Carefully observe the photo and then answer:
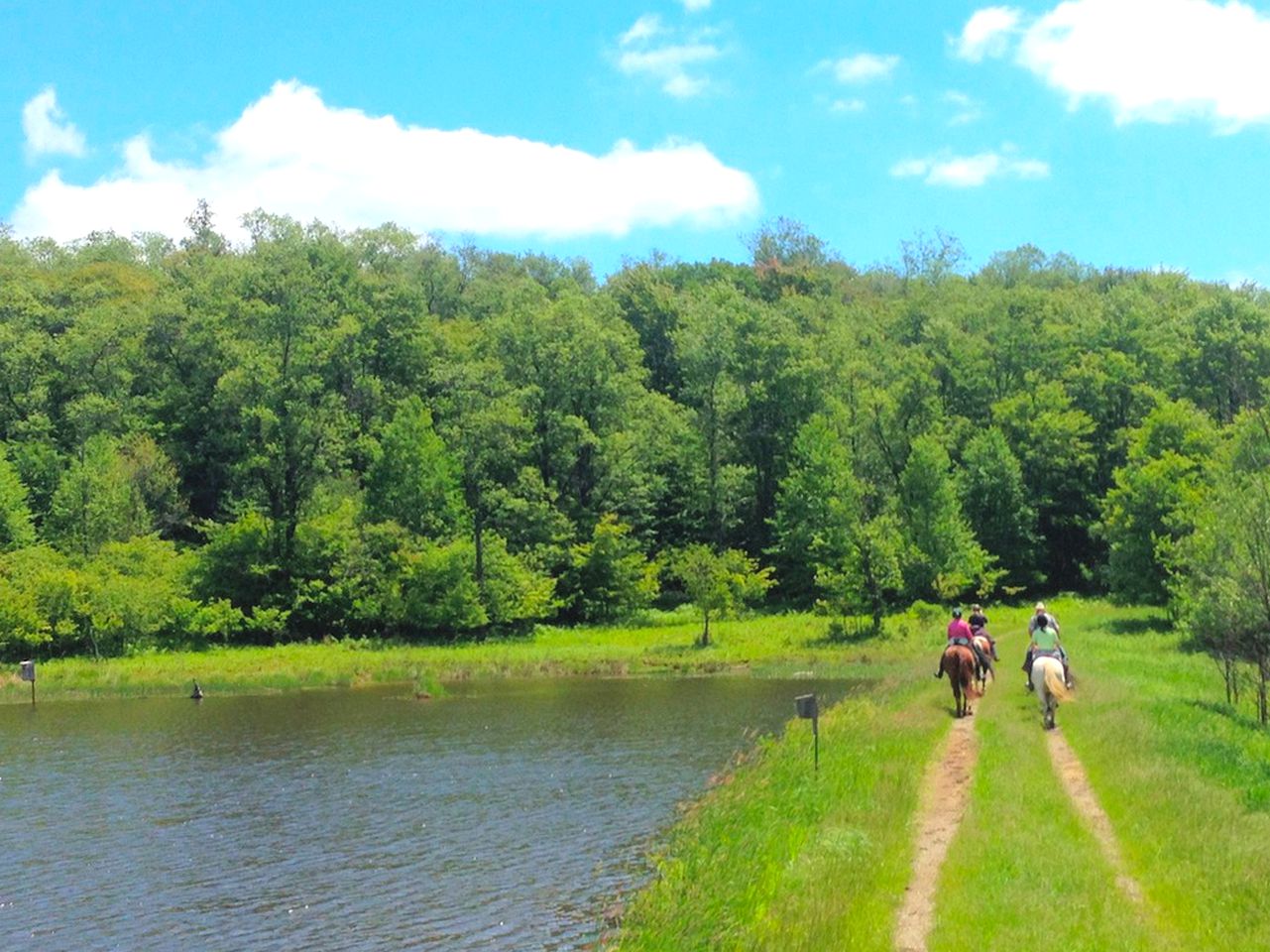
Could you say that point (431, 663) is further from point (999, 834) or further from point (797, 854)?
point (999, 834)

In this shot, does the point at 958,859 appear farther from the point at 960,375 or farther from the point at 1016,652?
the point at 960,375

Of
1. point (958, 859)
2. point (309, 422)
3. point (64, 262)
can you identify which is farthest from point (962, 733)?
point (64, 262)

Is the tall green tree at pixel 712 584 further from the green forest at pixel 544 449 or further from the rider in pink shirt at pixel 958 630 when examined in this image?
the rider in pink shirt at pixel 958 630

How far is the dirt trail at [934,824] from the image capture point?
36.4 ft

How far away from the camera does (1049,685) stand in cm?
2164

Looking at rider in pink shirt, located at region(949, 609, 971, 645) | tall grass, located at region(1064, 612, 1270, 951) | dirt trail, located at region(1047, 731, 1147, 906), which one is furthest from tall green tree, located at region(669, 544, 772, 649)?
dirt trail, located at region(1047, 731, 1147, 906)

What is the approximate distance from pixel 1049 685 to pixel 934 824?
25.1 feet

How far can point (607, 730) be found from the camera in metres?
33.0

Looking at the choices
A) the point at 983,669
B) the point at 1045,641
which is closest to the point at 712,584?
the point at 983,669

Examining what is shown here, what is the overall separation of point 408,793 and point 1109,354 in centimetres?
6689

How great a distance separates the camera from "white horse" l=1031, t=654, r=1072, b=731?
21578 millimetres

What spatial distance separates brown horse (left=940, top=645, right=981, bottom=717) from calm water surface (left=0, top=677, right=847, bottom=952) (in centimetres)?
561

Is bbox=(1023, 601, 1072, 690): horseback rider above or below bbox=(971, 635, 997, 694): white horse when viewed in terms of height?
above

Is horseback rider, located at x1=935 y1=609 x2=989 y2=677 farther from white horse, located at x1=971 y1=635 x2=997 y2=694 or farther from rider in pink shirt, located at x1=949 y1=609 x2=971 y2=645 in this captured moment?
white horse, located at x1=971 y1=635 x2=997 y2=694
